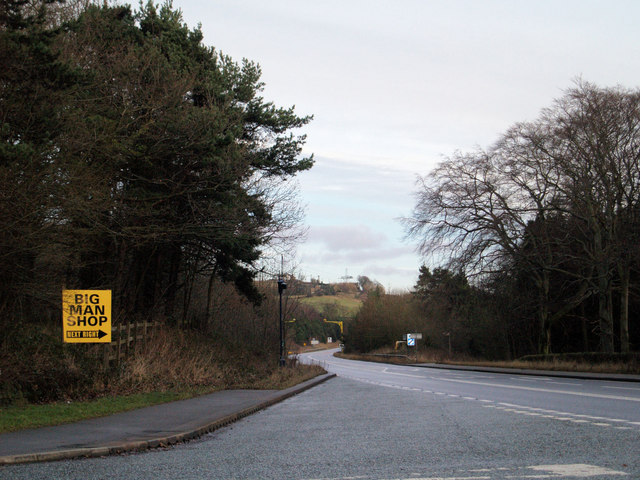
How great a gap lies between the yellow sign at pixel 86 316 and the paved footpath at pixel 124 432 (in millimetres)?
3095

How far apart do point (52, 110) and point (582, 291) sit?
30.5 m

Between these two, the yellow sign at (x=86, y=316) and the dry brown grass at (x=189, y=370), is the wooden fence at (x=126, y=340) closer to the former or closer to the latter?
the dry brown grass at (x=189, y=370)

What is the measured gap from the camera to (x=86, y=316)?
16.7 m

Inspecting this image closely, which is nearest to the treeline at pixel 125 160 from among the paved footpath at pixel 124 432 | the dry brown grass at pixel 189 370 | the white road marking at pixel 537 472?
the dry brown grass at pixel 189 370

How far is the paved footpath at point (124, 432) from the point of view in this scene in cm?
824

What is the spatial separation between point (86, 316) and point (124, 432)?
7.40 metres

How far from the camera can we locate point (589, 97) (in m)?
33.6

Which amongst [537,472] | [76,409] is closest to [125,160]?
[76,409]

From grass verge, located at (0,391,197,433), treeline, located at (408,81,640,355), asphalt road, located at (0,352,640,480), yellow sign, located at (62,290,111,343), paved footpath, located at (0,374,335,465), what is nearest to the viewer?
asphalt road, located at (0,352,640,480)

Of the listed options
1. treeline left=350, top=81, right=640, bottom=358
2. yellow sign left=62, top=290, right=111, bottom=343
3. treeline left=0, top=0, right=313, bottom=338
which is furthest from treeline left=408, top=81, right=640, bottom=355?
yellow sign left=62, top=290, right=111, bottom=343

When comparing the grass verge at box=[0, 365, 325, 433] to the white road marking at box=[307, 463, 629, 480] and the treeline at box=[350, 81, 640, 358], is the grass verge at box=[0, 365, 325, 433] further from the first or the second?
the treeline at box=[350, 81, 640, 358]

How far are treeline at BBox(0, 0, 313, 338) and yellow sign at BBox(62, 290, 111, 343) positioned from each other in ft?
4.25

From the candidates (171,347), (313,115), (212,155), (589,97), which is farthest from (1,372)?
(589,97)

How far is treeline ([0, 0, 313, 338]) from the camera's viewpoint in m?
14.1
